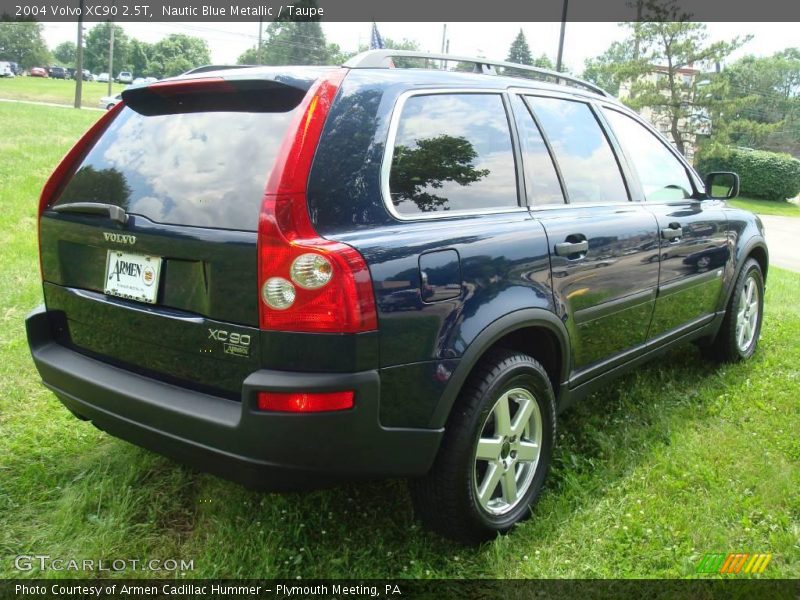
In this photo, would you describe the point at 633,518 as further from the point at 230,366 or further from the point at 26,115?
the point at 26,115

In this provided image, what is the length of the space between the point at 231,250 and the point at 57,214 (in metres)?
1.04

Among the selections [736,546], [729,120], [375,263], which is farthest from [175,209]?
[729,120]

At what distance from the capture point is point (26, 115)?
21406mm

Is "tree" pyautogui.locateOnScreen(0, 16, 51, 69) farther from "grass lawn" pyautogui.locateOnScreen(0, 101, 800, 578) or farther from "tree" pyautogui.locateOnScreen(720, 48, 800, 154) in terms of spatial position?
"grass lawn" pyautogui.locateOnScreen(0, 101, 800, 578)

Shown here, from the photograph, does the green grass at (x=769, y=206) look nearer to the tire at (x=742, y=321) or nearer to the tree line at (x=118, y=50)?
the tire at (x=742, y=321)

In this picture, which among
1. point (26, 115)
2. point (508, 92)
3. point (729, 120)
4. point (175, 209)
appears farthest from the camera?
point (729, 120)

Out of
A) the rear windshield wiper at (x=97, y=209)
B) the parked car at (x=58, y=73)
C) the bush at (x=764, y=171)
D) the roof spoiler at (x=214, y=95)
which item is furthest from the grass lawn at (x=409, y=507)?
the parked car at (x=58, y=73)

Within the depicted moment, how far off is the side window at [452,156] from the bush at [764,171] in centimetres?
3073

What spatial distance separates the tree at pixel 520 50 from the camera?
225 ft

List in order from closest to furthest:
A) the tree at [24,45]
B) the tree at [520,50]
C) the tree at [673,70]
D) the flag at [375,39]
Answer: the flag at [375,39], the tree at [673,70], the tree at [520,50], the tree at [24,45]

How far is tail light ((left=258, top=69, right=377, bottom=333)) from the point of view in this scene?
78.7 inches

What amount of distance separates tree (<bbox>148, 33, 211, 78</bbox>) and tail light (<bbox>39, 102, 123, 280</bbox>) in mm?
80233

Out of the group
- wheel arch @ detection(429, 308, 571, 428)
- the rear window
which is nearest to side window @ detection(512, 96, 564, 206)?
wheel arch @ detection(429, 308, 571, 428)

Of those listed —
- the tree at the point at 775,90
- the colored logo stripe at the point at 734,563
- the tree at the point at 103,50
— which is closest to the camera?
the colored logo stripe at the point at 734,563
